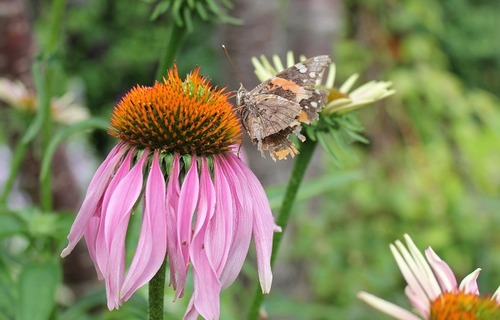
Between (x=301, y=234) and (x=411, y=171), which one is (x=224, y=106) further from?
(x=411, y=171)

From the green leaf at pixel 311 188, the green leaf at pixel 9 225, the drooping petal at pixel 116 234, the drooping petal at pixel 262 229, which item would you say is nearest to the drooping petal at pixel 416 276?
the drooping petal at pixel 262 229

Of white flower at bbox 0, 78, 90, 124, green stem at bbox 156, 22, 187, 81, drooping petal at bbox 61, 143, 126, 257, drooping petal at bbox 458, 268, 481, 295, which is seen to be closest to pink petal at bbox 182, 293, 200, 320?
drooping petal at bbox 61, 143, 126, 257

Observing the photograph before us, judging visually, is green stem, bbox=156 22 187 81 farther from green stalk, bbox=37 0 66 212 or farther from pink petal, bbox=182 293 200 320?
pink petal, bbox=182 293 200 320

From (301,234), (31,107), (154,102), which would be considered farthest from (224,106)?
(301,234)

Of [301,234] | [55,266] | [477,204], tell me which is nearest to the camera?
[55,266]

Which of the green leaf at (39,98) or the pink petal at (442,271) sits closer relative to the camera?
the pink petal at (442,271)

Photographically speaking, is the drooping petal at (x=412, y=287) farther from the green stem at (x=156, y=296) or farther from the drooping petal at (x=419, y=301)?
the green stem at (x=156, y=296)

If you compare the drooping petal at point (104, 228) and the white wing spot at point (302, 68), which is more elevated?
the drooping petal at point (104, 228)
